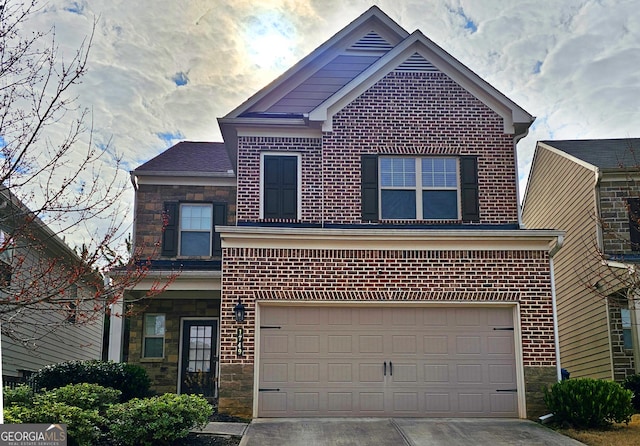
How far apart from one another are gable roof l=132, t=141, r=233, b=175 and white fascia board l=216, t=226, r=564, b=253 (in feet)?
→ 19.1

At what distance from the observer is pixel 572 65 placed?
699 inches

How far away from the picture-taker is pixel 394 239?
13789 millimetres

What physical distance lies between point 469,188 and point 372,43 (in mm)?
4494

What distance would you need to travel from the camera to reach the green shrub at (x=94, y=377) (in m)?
14.3

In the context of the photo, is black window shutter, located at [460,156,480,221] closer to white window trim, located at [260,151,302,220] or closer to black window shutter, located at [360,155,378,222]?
black window shutter, located at [360,155,378,222]

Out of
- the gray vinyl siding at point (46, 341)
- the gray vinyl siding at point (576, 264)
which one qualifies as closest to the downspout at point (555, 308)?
the gray vinyl siding at point (576, 264)

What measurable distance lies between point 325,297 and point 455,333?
2574 mm

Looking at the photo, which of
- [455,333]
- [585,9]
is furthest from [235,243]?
[585,9]

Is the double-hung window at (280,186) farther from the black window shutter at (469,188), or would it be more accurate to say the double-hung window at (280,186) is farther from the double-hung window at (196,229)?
the double-hung window at (196,229)

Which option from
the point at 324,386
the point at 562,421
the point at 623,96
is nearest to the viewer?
the point at 562,421

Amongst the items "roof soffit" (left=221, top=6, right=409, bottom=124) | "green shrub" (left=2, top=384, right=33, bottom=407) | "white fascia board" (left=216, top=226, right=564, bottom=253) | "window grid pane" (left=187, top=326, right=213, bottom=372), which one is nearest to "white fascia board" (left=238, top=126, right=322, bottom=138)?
"roof soffit" (left=221, top=6, right=409, bottom=124)

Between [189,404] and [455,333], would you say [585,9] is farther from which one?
[189,404]

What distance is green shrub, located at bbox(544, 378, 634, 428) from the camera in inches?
467

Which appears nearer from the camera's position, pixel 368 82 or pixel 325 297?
pixel 325 297
